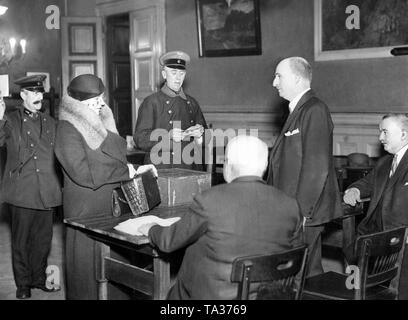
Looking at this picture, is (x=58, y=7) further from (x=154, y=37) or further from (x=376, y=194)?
(x=376, y=194)

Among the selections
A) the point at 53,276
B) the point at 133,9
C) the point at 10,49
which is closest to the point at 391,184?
the point at 53,276

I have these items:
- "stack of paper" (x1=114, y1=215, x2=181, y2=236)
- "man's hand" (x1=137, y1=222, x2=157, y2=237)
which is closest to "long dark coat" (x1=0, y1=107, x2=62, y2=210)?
"stack of paper" (x1=114, y1=215, x2=181, y2=236)

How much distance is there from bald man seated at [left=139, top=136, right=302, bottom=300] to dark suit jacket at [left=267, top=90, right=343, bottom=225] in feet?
3.28

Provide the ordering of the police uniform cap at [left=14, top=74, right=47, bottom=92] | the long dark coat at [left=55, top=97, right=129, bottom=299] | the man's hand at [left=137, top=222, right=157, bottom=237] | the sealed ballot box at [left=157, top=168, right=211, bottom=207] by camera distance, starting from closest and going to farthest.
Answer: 1. the man's hand at [left=137, top=222, right=157, bottom=237]
2. the long dark coat at [left=55, top=97, right=129, bottom=299]
3. the sealed ballot box at [left=157, top=168, right=211, bottom=207]
4. the police uniform cap at [left=14, top=74, right=47, bottom=92]

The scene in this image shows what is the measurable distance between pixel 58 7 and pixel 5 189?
7678 mm

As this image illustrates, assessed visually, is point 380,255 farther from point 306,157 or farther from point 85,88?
point 85,88

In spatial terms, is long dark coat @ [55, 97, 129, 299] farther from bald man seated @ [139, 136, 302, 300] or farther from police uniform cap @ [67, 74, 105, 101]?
bald man seated @ [139, 136, 302, 300]

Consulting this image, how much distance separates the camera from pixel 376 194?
13.2 feet

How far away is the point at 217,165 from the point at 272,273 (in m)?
5.42

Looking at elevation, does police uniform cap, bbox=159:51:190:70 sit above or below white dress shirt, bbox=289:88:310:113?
above

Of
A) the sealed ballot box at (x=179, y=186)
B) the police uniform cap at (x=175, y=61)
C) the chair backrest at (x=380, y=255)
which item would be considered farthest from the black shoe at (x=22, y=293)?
the chair backrest at (x=380, y=255)

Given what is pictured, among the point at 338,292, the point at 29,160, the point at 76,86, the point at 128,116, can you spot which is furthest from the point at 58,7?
the point at 338,292

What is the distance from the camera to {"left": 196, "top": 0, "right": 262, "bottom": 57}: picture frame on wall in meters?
8.05
